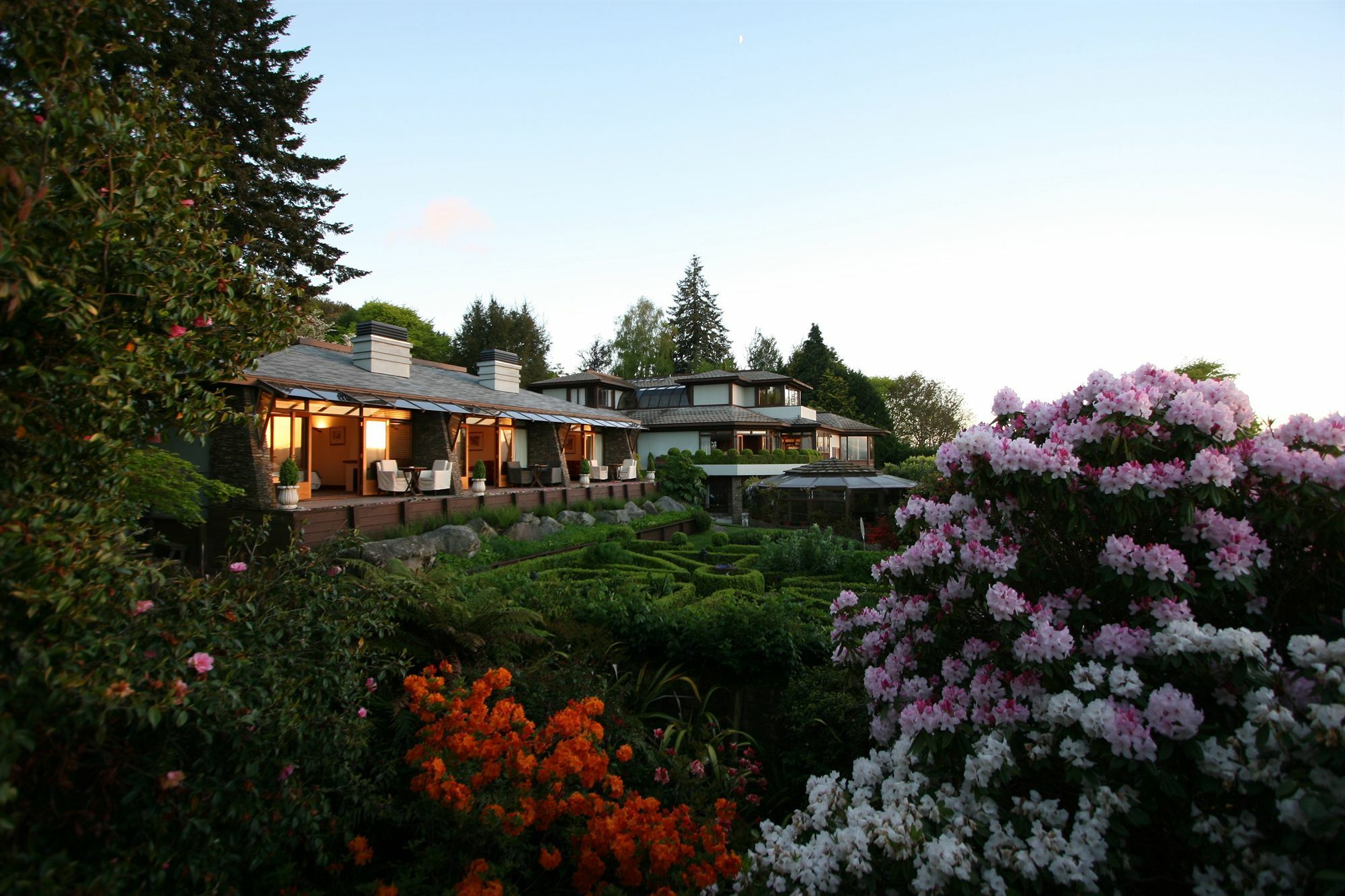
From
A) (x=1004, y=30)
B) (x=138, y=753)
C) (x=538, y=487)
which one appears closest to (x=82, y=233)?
(x=138, y=753)

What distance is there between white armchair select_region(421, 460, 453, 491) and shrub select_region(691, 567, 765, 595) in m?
10.8

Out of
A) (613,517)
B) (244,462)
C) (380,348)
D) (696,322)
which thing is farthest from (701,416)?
(696,322)

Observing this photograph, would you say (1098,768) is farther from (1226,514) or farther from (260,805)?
(260,805)

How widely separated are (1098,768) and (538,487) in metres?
21.2

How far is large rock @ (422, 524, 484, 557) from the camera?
14.5 m

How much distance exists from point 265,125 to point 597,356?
40.1 m

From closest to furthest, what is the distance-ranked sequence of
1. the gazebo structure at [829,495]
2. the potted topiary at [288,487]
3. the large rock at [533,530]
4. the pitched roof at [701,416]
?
the potted topiary at [288,487]
the large rock at [533,530]
the gazebo structure at [829,495]
the pitched roof at [701,416]

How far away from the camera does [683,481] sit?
28.2m

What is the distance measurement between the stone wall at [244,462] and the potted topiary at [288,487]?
0.82 feet

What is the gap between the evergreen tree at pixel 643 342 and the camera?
55.5m

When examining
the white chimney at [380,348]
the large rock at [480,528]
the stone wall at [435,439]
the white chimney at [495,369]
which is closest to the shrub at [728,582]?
the large rock at [480,528]

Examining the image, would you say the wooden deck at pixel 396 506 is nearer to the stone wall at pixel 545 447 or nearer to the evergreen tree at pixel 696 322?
the stone wall at pixel 545 447

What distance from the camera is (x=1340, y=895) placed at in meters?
1.84

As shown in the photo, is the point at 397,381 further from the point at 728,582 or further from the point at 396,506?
the point at 728,582
